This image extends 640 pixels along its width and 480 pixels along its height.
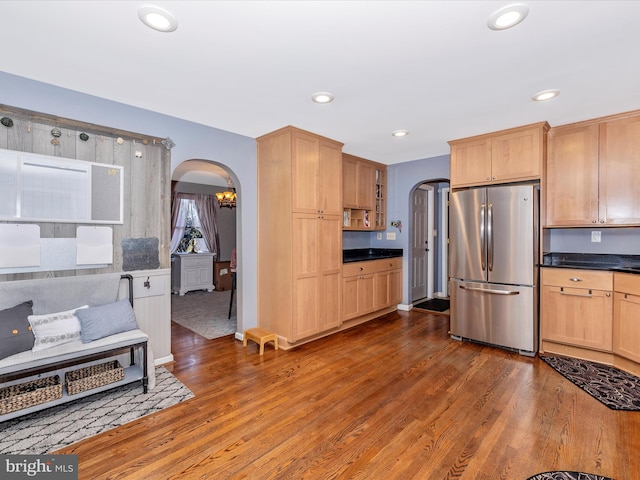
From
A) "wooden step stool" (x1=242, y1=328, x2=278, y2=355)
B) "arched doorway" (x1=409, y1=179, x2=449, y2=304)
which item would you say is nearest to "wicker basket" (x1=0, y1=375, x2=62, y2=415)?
"wooden step stool" (x1=242, y1=328, x2=278, y2=355)

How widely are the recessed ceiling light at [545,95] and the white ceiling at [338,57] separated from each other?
0.07 m

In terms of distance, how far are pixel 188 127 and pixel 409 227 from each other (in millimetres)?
3711

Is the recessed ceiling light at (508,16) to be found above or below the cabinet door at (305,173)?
above

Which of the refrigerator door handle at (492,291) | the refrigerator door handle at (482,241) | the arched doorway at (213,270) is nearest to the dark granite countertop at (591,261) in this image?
the refrigerator door handle at (492,291)

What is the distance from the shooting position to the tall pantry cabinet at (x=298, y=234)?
140 inches

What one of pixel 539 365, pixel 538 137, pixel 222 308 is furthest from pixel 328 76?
pixel 222 308

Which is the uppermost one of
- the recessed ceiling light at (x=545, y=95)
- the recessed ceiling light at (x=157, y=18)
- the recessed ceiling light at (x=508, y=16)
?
the recessed ceiling light at (x=545, y=95)

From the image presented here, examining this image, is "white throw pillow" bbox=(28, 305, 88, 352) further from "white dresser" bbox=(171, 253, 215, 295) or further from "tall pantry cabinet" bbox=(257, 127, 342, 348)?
"white dresser" bbox=(171, 253, 215, 295)

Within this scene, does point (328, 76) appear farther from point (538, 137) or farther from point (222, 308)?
point (222, 308)

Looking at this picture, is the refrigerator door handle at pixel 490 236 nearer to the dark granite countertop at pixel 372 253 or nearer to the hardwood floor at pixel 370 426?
the hardwood floor at pixel 370 426

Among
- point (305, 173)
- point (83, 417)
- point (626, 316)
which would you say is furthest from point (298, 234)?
point (626, 316)

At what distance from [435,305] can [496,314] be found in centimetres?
213

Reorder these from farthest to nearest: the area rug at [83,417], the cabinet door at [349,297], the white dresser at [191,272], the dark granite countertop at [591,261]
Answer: the white dresser at [191,272]
the cabinet door at [349,297]
the dark granite countertop at [591,261]
the area rug at [83,417]

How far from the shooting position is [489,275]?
364cm
